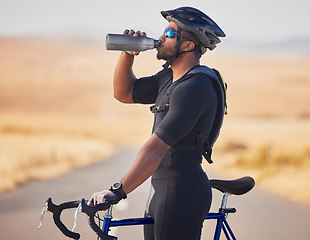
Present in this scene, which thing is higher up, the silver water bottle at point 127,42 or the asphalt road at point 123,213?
the silver water bottle at point 127,42

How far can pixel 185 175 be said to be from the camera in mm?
3762

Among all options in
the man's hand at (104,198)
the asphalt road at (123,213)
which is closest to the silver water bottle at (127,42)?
the man's hand at (104,198)

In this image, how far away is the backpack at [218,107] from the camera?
12.2 ft

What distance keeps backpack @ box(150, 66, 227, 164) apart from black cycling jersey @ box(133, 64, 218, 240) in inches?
1.1

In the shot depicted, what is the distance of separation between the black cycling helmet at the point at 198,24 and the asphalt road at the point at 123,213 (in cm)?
537

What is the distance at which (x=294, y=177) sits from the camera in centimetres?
1569

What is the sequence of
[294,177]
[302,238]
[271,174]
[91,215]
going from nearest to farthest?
[91,215] → [302,238] → [294,177] → [271,174]

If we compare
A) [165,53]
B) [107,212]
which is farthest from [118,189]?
[165,53]

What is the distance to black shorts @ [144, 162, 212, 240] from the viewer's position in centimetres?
374

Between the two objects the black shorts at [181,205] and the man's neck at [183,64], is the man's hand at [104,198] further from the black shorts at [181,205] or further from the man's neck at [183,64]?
the man's neck at [183,64]

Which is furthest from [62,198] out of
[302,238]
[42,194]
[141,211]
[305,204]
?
[302,238]

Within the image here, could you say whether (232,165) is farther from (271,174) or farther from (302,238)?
(302,238)

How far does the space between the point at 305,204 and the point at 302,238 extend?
3.64 m

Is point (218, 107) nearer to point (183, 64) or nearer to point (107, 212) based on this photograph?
point (183, 64)
